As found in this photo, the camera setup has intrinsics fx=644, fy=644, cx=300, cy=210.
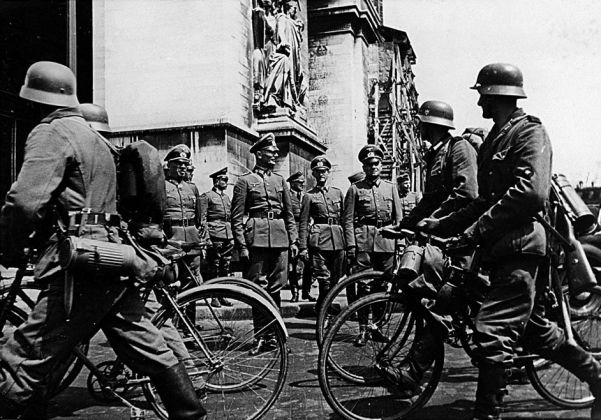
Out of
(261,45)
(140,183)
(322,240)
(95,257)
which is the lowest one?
(322,240)

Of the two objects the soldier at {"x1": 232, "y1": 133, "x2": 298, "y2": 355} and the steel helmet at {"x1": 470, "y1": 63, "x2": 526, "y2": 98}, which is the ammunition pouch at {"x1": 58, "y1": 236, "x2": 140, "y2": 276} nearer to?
the steel helmet at {"x1": 470, "y1": 63, "x2": 526, "y2": 98}

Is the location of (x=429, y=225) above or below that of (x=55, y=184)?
below

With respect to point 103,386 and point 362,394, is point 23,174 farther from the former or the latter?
point 362,394

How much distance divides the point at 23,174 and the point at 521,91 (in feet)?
10.2

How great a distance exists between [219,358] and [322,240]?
4833 millimetres

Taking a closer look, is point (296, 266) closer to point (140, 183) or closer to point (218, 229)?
point (218, 229)

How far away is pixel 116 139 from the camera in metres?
11.5

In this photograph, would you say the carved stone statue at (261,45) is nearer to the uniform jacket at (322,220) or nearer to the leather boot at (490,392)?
the uniform jacket at (322,220)

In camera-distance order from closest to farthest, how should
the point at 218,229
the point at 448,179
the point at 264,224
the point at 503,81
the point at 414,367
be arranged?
the point at 503,81, the point at 414,367, the point at 448,179, the point at 264,224, the point at 218,229

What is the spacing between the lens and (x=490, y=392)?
3896mm

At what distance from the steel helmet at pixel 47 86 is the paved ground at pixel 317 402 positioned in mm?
2274

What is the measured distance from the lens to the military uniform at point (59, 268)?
Result: 10.8 feet

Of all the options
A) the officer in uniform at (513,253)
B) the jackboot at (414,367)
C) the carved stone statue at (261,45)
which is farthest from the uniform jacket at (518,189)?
the carved stone statue at (261,45)

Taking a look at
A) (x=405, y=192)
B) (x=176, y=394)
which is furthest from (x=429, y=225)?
(x=405, y=192)
